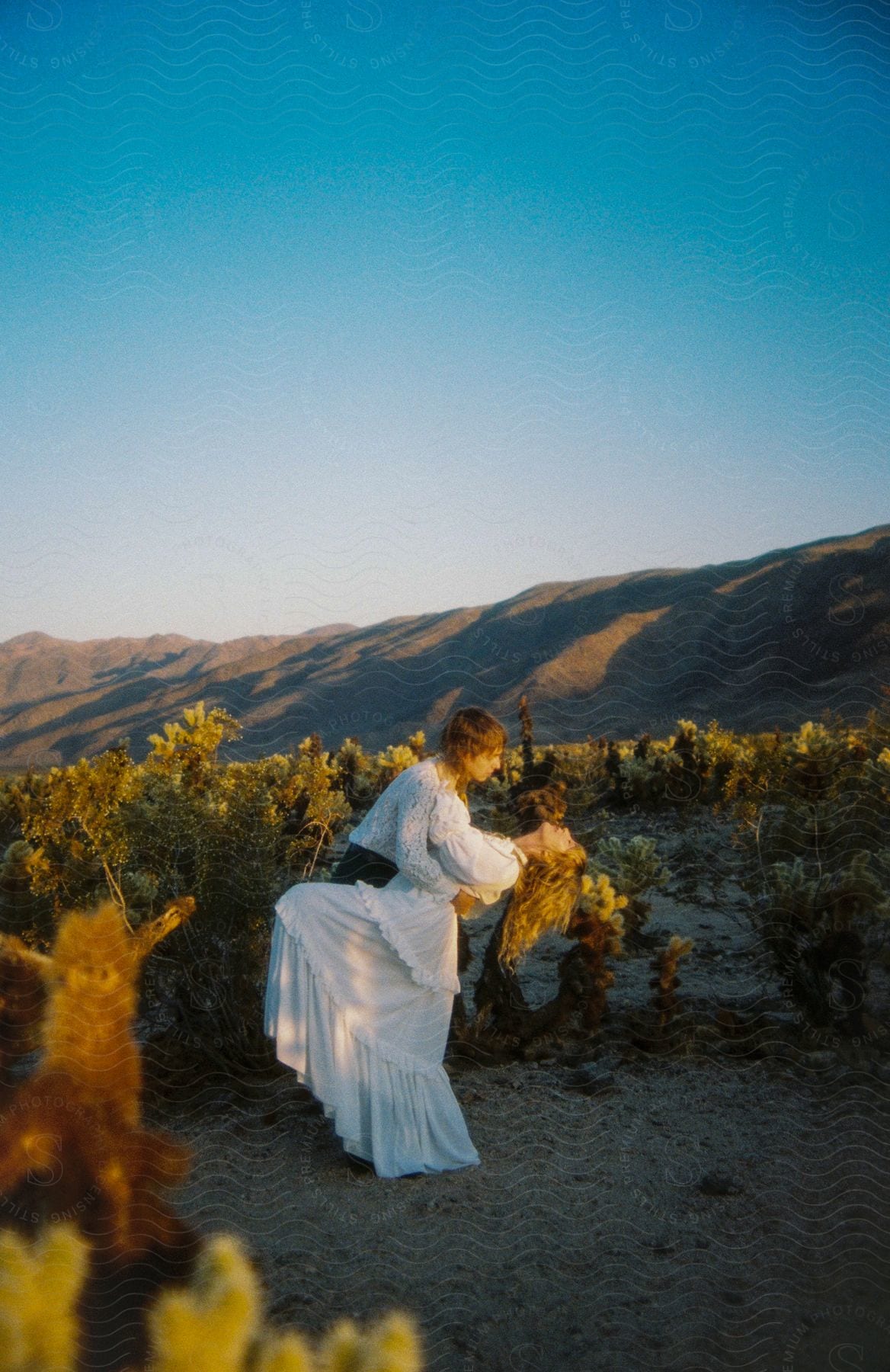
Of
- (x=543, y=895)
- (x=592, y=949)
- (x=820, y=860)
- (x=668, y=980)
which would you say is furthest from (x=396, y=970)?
(x=820, y=860)

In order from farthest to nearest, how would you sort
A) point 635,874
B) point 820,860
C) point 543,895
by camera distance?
point 635,874, point 820,860, point 543,895

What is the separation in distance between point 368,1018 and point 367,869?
59 cm

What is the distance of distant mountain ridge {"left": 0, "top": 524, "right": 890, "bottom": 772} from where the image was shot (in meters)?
34.6

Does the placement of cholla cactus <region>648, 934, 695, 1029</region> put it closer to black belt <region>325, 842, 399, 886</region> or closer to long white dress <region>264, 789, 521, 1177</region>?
long white dress <region>264, 789, 521, 1177</region>

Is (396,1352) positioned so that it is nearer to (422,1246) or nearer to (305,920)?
(422,1246)

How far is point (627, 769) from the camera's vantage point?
10.9 meters

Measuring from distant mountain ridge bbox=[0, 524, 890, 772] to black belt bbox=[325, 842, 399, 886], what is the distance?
22955 millimetres

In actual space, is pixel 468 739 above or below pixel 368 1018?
above

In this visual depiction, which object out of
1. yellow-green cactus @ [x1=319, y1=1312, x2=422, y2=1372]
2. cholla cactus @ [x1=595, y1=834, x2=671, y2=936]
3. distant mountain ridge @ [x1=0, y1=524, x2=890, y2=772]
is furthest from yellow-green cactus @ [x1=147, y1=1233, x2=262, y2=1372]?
distant mountain ridge @ [x1=0, y1=524, x2=890, y2=772]

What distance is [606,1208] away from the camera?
3.16 m

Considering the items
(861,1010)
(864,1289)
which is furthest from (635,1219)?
(861,1010)

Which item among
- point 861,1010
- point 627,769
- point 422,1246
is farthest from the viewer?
point 627,769

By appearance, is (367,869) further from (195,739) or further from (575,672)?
(575,672)

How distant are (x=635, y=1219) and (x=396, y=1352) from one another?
8.15 feet
